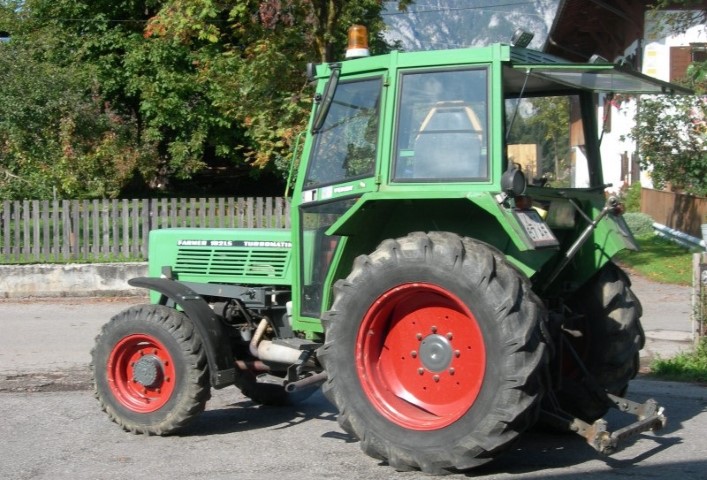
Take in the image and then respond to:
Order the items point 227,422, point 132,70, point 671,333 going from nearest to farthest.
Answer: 1. point 227,422
2. point 671,333
3. point 132,70

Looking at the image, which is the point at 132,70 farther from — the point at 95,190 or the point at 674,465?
the point at 674,465

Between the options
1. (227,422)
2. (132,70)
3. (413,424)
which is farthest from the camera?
(132,70)

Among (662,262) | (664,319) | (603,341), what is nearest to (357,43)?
(603,341)

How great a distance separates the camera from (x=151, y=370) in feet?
22.5

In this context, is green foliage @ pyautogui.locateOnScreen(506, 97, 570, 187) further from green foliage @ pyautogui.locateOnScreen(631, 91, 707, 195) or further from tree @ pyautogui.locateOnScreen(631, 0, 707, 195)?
green foliage @ pyautogui.locateOnScreen(631, 91, 707, 195)

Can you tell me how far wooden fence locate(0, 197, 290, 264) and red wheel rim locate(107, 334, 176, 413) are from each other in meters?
8.67

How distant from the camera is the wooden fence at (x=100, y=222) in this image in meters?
15.7

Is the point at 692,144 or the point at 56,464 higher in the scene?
the point at 692,144

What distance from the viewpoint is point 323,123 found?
6504 mm

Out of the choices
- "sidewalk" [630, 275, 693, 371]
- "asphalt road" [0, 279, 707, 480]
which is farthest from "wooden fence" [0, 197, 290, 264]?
"asphalt road" [0, 279, 707, 480]

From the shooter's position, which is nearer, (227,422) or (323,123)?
(323,123)

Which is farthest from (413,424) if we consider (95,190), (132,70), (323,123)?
(132,70)

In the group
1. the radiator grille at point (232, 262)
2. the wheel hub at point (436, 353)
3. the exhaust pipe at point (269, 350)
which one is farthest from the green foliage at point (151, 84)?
the wheel hub at point (436, 353)

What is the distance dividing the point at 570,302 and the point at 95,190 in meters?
16.8
